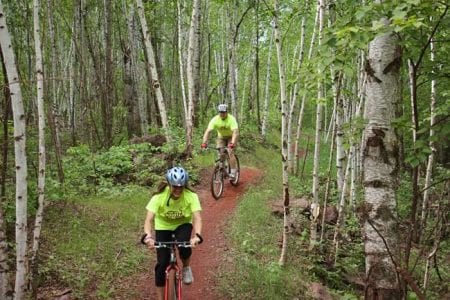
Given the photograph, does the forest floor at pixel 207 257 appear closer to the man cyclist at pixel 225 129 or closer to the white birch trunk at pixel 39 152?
the man cyclist at pixel 225 129

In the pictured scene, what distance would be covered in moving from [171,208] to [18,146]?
188 centimetres

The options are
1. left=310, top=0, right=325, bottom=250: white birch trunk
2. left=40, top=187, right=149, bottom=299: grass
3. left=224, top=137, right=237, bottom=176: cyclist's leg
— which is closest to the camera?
left=40, top=187, right=149, bottom=299: grass

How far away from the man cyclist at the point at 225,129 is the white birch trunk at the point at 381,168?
6476 mm

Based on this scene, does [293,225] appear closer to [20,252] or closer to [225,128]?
[225,128]

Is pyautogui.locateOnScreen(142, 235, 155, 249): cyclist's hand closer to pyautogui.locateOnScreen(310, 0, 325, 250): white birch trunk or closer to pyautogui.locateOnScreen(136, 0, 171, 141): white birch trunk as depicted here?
pyautogui.locateOnScreen(310, 0, 325, 250): white birch trunk

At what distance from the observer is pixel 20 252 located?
507 centimetres

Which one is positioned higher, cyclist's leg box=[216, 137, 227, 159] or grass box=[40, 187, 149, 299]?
cyclist's leg box=[216, 137, 227, 159]

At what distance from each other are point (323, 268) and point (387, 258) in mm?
4190

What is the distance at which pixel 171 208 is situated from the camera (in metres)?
5.75

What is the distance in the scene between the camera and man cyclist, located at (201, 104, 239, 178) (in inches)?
436

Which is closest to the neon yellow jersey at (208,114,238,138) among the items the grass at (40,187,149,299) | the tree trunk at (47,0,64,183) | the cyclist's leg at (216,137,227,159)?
the cyclist's leg at (216,137,227,159)

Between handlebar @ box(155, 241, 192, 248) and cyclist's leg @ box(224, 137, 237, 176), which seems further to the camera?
cyclist's leg @ box(224, 137, 237, 176)

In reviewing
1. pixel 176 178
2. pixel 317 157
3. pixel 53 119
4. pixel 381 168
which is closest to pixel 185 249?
pixel 176 178

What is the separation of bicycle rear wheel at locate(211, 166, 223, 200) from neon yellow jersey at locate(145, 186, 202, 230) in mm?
5297
